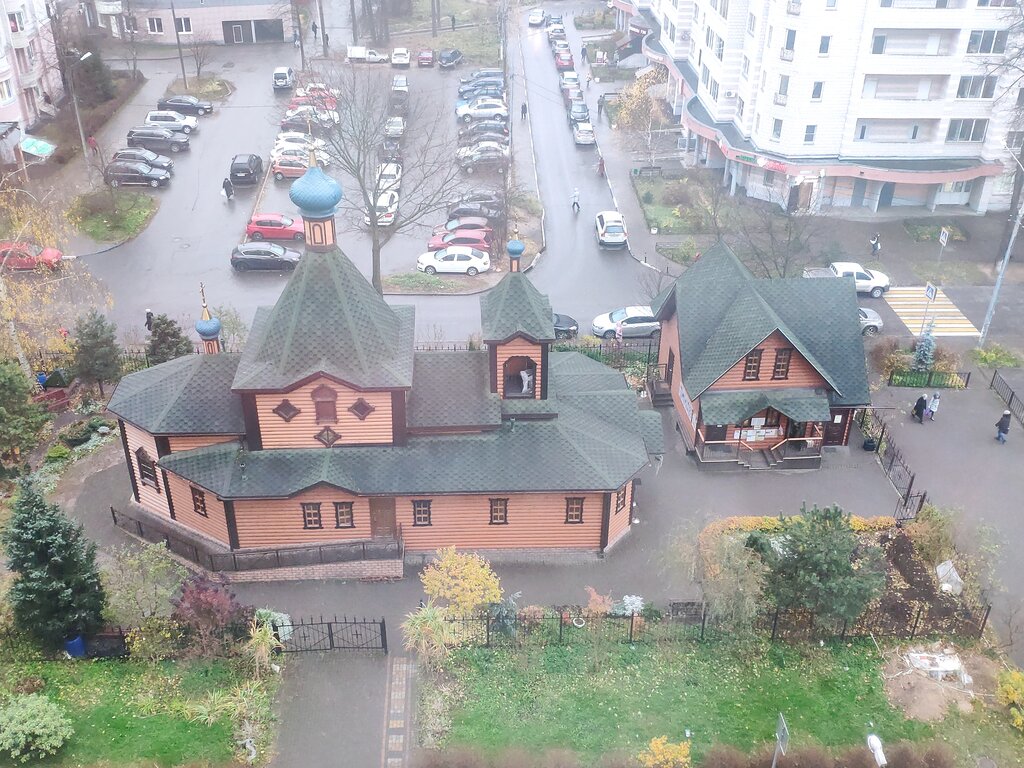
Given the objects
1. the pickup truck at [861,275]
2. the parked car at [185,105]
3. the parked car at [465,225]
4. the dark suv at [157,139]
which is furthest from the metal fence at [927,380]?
the parked car at [185,105]

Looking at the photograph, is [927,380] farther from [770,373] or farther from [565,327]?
[565,327]

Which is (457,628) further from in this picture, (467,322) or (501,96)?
(501,96)

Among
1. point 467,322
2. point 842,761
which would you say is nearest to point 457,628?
point 842,761

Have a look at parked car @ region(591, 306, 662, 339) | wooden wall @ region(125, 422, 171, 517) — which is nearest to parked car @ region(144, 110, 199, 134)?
parked car @ region(591, 306, 662, 339)

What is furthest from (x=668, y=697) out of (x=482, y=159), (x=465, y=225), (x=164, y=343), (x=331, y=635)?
(x=482, y=159)

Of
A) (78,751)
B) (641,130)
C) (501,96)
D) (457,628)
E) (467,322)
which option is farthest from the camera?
(501,96)

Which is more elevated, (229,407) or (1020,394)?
(229,407)

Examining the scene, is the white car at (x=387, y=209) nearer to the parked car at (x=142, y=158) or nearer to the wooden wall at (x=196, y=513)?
the parked car at (x=142, y=158)

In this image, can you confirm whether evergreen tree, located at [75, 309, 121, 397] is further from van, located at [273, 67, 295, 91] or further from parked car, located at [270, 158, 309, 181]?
van, located at [273, 67, 295, 91]
